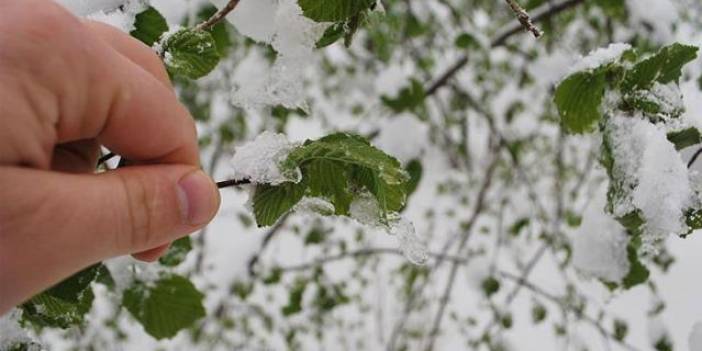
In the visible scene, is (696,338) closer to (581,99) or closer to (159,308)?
(581,99)

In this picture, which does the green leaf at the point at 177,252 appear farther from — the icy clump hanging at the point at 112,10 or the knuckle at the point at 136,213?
the knuckle at the point at 136,213

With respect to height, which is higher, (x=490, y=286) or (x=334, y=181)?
(x=490, y=286)

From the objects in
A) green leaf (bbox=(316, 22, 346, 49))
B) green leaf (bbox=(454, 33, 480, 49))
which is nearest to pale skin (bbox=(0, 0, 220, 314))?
green leaf (bbox=(316, 22, 346, 49))

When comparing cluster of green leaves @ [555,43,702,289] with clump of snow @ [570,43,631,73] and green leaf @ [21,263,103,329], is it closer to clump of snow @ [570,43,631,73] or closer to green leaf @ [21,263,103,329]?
clump of snow @ [570,43,631,73]

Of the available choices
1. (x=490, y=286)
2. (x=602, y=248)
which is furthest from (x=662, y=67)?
(x=490, y=286)

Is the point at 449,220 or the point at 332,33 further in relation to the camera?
the point at 449,220

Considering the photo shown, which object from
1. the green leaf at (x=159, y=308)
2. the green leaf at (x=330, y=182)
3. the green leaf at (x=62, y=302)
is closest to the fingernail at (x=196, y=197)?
the green leaf at (x=330, y=182)

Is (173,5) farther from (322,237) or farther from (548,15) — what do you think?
(322,237)

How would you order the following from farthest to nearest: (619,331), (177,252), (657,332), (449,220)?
1. (449,220)
2. (619,331)
3. (657,332)
4. (177,252)
